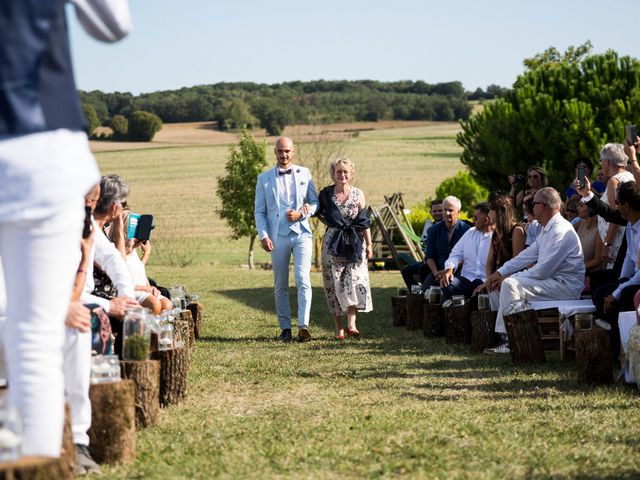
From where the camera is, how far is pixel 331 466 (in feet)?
19.4

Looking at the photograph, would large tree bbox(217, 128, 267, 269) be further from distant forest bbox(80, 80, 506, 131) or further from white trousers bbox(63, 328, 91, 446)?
white trousers bbox(63, 328, 91, 446)

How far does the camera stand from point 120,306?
7488 mm

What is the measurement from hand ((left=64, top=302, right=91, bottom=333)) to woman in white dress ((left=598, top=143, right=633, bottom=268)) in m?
6.76

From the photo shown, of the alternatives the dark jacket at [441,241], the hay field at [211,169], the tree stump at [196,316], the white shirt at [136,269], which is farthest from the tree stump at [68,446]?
the hay field at [211,169]

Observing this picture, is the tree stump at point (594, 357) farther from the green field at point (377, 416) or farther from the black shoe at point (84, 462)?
the black shoe at point (84, 462)

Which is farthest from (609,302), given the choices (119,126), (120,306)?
(119,126)

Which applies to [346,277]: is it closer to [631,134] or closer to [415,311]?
[415,311]

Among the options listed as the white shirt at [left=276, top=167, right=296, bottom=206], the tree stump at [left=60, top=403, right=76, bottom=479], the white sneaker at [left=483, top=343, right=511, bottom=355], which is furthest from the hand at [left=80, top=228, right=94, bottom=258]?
the white shirt at [left=276, top=167, right=296, bottom=206]

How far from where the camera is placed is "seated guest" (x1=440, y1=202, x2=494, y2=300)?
13203 mm

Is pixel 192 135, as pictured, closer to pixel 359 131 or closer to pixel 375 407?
pixel 359 131

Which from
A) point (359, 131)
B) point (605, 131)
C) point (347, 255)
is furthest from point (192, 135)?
point (347, 255)

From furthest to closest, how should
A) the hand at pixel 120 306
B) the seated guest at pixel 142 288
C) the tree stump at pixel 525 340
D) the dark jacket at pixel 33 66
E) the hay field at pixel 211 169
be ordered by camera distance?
the hay field at pixel 211 169
the tree stump at pixel 525 340
the seated guest at pixel 142 288
the hand at pixel 120 306
the dark jacket at pixel 33 66

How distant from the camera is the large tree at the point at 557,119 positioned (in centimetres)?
3086

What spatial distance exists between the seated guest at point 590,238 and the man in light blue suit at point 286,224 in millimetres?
3080
